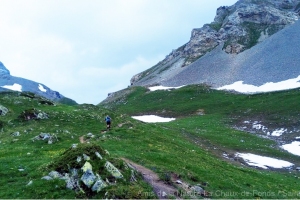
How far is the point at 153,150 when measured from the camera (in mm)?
36688

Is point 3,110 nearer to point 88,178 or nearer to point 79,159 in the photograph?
point 79,159

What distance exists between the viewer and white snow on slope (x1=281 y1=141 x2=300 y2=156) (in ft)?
195

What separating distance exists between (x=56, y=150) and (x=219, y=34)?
175312 mm

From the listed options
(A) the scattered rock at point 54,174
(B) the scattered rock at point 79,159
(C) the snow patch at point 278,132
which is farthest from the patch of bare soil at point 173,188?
(C) the snow patch at point 278,132

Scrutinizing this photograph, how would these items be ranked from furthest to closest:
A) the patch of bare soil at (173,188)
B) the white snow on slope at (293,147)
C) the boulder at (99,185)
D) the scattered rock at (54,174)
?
the white snow on slope at (293,147) → the patch of bare soil at (173,188) → the scattered rock at (54,174) → the boulder at (99,185)

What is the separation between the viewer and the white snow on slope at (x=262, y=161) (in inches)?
1994

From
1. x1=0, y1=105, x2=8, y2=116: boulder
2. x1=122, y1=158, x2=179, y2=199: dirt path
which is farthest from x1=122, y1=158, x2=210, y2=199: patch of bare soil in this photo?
x1=0, y1=105, x2=8, y2=116: boulder

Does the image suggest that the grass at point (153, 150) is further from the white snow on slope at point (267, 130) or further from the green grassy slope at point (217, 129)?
the white snow on slope at point (267, 130)

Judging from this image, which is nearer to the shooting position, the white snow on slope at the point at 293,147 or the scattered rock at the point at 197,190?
the scattered rock at the point at 197,190

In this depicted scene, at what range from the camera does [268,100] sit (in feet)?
332

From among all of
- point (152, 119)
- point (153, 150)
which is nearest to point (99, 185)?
point (153, 150)

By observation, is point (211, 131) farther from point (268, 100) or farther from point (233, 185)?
point (233, 185)

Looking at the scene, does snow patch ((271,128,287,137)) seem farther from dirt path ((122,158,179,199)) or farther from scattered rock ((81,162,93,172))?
Answer: scattered rock ((81,162,93,172))

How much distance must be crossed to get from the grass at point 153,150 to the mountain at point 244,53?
32879mm
